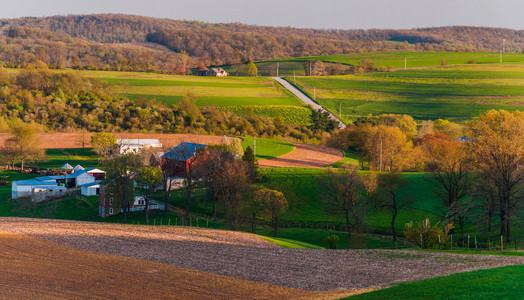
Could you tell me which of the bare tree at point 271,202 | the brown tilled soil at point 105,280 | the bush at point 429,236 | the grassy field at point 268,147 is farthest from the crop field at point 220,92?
the brown tilled soil at point 105,280

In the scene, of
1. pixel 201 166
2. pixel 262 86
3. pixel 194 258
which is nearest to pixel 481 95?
pixel 262 86

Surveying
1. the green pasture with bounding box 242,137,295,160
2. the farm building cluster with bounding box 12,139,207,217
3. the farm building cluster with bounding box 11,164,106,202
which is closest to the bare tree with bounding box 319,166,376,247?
the farm building cluster with bounding box 12,139,207,217

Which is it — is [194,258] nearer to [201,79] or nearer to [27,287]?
[27,287]

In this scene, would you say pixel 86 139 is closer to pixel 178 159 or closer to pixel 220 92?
pixel 178 159

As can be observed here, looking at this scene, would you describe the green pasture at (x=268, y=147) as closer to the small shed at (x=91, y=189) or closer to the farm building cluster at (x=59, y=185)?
the small shed at (x=91, y=189)

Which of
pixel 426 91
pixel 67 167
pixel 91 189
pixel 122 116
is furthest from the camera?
pixel 426 91

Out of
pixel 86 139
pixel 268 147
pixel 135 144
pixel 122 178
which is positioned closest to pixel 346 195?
pixel 122 178
